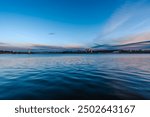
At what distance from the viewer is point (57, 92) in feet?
31.7

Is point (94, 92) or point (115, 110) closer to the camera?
point (115, 110)

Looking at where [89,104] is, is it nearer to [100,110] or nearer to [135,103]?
[100,110]

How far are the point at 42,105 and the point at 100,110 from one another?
3.10 meters

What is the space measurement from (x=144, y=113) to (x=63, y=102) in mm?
4229

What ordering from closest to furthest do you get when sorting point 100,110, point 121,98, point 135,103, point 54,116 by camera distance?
point 54,116, point 100,110, point 135,103, point 121,98

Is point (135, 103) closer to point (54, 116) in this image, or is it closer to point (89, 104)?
point (89, 104)

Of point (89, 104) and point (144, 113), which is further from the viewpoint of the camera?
point (89, 104)

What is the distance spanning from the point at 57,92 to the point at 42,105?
2434 millimetres

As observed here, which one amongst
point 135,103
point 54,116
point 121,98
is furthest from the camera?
point 121,98

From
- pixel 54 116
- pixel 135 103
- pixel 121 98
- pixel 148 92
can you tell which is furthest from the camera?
pixel 148 92

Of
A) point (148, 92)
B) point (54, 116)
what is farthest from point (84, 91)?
point (148, 92)

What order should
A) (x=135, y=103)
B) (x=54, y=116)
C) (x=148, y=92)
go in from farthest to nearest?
(x=148, y=92) < (x=135, y=103) < (x=54, y=116)

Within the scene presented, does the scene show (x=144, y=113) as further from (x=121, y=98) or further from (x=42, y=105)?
(x=42, y=105)

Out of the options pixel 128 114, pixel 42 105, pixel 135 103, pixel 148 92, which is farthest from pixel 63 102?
pixel 148 92
